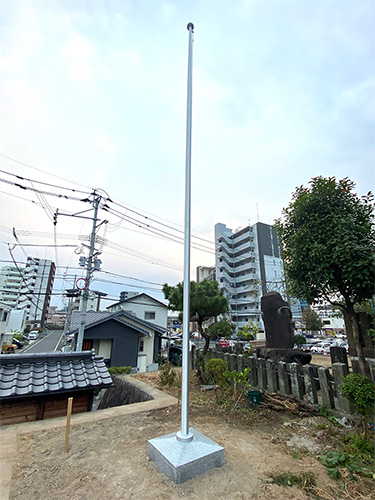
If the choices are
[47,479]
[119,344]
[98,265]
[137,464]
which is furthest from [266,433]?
[119,344]

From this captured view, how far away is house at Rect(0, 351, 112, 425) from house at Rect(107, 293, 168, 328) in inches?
876

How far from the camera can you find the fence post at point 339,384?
424 centimetres

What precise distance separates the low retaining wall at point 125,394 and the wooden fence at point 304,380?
2911mm

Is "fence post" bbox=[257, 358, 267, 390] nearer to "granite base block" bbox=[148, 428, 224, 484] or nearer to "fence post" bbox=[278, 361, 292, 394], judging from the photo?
"fence post" bbox=[278, 361, 292, 394]

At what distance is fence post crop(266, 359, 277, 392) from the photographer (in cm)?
569

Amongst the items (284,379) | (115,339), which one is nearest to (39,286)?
(115,339)

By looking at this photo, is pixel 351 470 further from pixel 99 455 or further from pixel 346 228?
→ pixel 346 228

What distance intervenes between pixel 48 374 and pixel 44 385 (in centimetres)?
37

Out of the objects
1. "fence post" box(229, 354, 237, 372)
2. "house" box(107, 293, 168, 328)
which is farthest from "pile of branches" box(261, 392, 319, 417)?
"house" box(107, 293, 168, 328)

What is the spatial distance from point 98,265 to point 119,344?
5599 millimetres

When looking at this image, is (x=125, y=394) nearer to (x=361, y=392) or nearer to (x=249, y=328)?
(x=249, y=328)

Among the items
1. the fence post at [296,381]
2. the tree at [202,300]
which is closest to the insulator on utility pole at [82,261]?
the tree at [202,300]

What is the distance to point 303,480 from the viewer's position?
226 centimetres

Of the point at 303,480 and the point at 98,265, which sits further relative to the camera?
the point at 98,265
